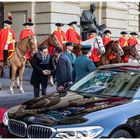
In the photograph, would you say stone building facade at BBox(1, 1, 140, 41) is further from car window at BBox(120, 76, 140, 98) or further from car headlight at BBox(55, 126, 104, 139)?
car headlight at BBox(55, 126, 104, 139)

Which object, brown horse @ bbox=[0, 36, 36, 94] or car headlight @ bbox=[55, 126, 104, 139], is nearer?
car headlight @ bbox=[55, 126, 104, 139]

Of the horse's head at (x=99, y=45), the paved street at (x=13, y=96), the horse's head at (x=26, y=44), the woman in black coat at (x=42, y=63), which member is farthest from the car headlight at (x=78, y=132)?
the horse's head at (x=99, y=45)

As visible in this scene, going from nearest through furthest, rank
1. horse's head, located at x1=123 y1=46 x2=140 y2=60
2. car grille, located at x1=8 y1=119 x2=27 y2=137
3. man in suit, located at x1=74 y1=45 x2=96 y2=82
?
car grille, located at x1=8 y1=119 x2=27 y2=137, man in suit, located at x1=74 y1=45 x2=96 y2=82, horse's head, located at x1=123 y1=46 x2=140 y2=60

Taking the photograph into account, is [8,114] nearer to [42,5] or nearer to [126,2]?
[42,5]

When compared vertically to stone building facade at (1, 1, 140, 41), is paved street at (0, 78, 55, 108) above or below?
below

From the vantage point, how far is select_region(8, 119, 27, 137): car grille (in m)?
6.18

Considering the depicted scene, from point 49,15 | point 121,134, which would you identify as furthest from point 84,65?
point 49,15

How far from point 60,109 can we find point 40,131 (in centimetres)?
54

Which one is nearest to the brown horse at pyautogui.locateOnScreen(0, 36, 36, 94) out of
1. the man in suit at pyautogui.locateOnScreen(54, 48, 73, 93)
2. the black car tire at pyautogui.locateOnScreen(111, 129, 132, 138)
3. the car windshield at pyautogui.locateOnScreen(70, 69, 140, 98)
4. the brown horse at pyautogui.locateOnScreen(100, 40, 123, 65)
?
the brown horse at pyautogui.locateOnScreen(100, 40, 123, 65)

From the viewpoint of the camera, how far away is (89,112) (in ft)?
20.0

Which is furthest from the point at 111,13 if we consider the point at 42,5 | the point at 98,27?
the point at 42,5

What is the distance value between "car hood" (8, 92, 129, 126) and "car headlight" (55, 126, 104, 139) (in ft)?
0.41

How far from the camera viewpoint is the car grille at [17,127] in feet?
20.3

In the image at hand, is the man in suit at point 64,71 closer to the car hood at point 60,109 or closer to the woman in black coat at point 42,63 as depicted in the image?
the woman in black coat at point 42,63
